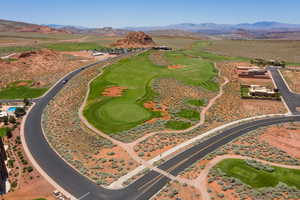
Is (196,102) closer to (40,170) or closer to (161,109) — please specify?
(161,109)

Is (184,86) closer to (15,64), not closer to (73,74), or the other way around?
(73,74)

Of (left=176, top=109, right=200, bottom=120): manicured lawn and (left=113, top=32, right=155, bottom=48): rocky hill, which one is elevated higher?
(left=113, top=32, right=155, bottom=48): rocky hill

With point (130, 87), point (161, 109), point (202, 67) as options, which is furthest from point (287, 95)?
point (130, 87)

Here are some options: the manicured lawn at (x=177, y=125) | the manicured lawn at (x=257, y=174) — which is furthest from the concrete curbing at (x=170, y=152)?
the manicured lawn at (x=257, y=174)

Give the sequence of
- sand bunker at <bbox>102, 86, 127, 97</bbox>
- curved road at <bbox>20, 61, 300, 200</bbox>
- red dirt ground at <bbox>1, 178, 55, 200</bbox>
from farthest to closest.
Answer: sand bunker at <bbox>102, 86, 127, 97</bbox>, curved road at <bbox>20, 61, 300, 200</bbox>, red dirt ground at <bbox>1, 178, 55, 200</bbox>

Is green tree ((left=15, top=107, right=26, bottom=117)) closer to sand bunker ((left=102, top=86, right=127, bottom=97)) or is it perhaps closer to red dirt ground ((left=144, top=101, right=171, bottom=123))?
sand bunker ((left=102, top=86, right=127, bottom=97))

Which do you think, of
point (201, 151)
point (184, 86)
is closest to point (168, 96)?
point (184, 86)

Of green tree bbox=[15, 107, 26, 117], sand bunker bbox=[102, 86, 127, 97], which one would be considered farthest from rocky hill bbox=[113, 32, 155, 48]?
green tree bbox=[15, 107, 26, 117]
